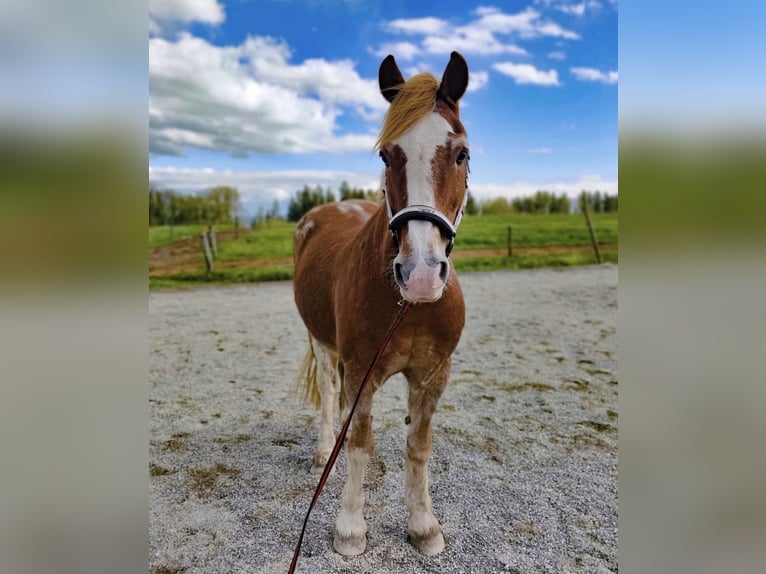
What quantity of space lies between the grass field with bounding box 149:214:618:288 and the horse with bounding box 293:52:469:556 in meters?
10.7

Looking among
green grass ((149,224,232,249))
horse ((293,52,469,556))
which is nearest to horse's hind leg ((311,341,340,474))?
horse ((293,52,469,556))

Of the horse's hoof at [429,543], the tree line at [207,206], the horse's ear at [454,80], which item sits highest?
the tree line at [207,206]

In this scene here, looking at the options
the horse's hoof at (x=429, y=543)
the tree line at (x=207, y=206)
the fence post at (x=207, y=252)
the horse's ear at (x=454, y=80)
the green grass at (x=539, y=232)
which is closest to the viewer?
the horse's ear at (x=454, y=80)

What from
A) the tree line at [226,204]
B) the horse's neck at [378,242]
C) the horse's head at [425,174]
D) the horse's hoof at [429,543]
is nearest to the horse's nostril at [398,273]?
the horse's head at [425,174]

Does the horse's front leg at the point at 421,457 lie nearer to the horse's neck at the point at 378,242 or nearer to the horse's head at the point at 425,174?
the horse's neck at the point at 378,242

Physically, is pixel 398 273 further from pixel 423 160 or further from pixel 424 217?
pixel 423 160

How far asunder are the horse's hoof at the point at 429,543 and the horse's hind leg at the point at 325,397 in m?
1.01

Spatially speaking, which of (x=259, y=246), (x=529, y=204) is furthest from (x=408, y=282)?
(x=529, y=204)

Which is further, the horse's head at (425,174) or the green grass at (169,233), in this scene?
the green grass at (169,233)

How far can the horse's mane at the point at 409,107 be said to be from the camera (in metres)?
1.77
